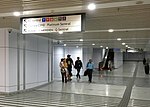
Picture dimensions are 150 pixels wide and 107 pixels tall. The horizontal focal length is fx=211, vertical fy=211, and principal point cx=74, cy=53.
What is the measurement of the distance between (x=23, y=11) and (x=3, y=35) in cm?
388

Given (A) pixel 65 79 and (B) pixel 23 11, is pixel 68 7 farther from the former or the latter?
(A) pixel 65 79

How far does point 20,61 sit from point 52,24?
449 cm

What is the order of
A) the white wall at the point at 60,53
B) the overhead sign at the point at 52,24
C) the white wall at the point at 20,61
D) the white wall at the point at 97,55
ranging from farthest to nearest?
the white wall at the point at 97,55 < the white wall at the point at 60,53 < the white wall at the point at 20,61 < the overhead sign at the point at 52,24

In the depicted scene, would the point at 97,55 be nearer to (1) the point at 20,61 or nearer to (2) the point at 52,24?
(1) the point at 20,61

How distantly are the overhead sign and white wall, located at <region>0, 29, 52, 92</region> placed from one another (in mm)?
3296

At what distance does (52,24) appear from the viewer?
222 inches

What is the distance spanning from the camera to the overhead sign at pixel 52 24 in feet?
17.8

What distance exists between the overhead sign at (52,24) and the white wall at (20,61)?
330 cm

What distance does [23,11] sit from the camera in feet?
17.8

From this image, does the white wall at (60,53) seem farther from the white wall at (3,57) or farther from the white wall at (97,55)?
the white wall at (97,55)

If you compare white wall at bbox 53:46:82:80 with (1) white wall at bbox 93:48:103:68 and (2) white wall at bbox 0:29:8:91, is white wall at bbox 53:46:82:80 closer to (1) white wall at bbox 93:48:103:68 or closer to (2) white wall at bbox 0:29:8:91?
(2) white wall at bbox 0:29:8:91

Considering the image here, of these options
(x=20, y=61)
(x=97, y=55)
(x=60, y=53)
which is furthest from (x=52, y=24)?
(x=97, y=55)

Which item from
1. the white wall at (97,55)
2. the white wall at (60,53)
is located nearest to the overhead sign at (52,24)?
the white wall at (60,53)

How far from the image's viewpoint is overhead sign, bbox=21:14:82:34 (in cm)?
544
